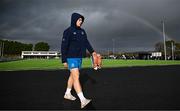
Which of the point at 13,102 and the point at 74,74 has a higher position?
the point at 74,74

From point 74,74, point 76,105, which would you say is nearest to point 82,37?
point 74,74

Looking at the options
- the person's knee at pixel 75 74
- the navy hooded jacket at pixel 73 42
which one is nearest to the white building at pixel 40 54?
the navy hooded jacket at pixel 73 42

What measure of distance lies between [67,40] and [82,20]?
0.56m

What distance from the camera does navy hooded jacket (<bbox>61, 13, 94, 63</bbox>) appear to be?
5.66 m

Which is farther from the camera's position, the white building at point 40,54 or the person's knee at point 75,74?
the white building at point 40,54

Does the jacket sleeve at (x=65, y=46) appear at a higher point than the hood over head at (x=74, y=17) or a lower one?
lower

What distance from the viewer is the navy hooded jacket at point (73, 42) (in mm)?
5660

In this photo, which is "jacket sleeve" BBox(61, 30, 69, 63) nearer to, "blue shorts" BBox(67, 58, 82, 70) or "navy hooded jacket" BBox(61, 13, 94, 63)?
"navy hooded jacket" BBox(61, 13, 94, 63)

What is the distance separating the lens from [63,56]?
5668 millimetres

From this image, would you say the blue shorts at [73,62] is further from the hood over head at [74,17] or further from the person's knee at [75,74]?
the hood over head at [74,17]

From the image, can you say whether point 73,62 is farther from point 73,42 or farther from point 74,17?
point 74,17

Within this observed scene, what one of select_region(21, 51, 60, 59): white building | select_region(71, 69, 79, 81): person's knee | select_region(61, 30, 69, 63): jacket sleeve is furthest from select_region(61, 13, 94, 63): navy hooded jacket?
select_region(21, 51, 60, 59): white building

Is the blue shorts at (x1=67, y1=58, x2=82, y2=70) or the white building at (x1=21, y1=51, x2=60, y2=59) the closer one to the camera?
the blue shorts at (x1=67, y1=58, x2=82, y2=70)

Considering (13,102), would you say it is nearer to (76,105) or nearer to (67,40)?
(76,105)
